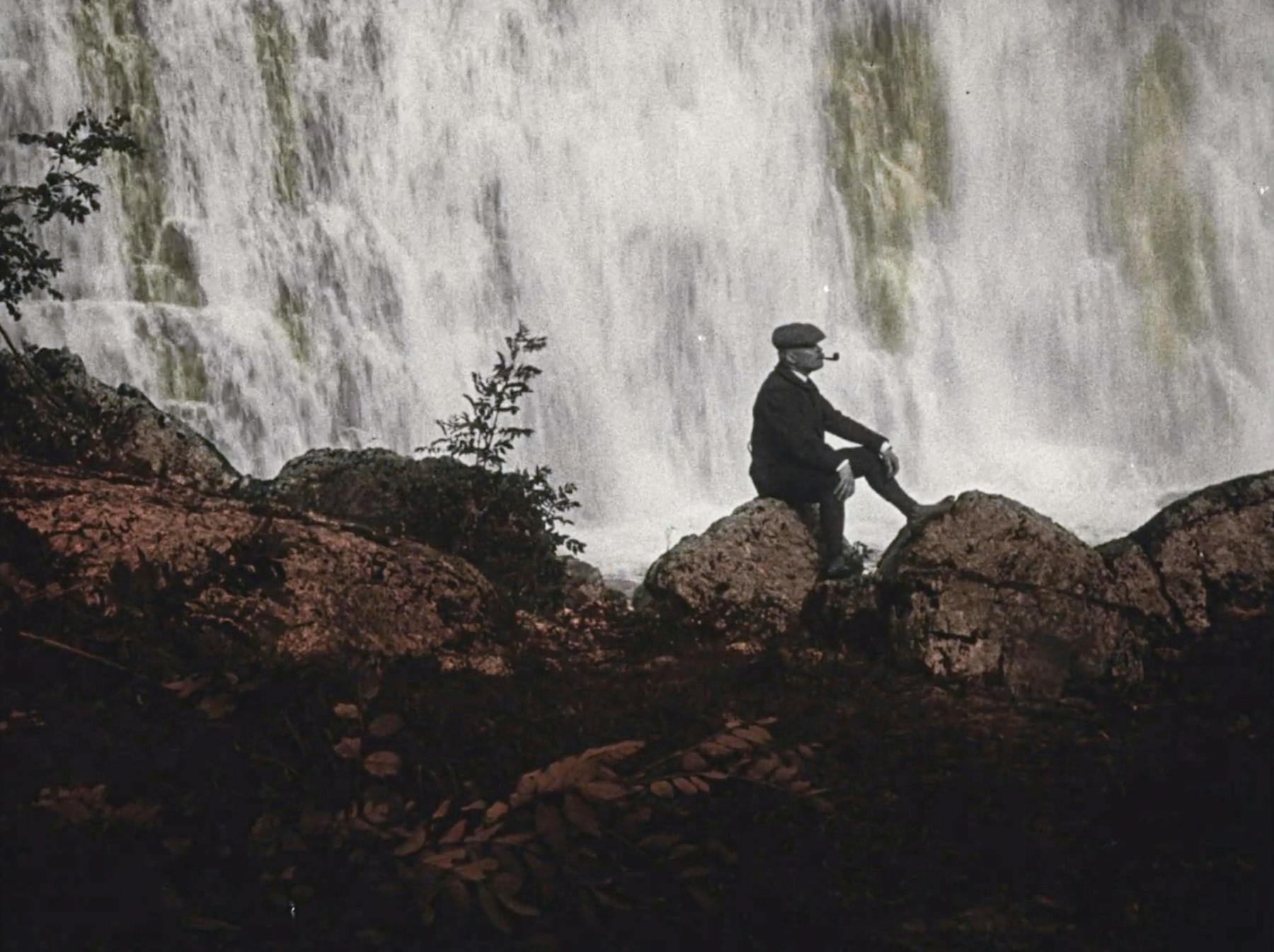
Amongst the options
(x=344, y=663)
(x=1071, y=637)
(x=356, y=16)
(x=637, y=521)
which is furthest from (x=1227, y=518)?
(x=356, y=16)

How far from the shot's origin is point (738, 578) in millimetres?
6246

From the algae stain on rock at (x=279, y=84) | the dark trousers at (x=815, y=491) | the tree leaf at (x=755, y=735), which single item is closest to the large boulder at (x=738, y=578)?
the dark trousers at (x=815, y=491)

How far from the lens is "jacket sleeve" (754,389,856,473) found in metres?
7.09

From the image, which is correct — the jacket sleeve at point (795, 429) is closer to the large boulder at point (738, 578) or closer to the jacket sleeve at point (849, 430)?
the jacket sleeve at point (849, 430)

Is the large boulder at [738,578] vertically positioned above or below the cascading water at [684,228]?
below

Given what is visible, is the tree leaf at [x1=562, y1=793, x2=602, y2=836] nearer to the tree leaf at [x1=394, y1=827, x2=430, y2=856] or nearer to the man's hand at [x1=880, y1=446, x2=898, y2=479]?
the tree leaf at [x1=394, y1=827, x2=430, y2=856]

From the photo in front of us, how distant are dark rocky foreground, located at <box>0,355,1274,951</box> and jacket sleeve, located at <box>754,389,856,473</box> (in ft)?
4.71

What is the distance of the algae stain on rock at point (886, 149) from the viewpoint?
2147 cm

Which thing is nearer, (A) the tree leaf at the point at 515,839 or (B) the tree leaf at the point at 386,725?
(A) the tree leaf at the point at 515,839

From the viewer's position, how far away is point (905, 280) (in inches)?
855

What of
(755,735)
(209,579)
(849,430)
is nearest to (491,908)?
(755,735)

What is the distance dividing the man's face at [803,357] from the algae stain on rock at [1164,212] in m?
18.1

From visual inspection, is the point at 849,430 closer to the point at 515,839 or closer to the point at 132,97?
the point at 515,839

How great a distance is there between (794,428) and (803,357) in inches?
14.4
